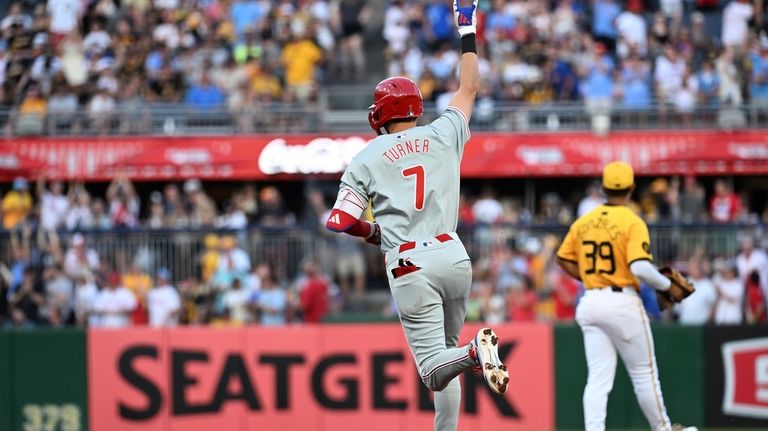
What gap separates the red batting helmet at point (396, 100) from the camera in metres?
7.52

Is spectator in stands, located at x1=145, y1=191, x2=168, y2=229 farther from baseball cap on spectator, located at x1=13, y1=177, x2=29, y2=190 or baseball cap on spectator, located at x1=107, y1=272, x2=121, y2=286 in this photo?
baseball cap on spectator, located at x1=13, y1=177, x2=29, y2=190

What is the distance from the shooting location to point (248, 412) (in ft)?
43.7

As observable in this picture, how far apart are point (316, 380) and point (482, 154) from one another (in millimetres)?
6111

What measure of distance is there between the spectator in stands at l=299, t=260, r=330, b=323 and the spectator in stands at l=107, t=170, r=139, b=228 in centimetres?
281

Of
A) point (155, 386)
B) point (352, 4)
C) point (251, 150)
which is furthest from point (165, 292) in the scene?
point (352, 4)

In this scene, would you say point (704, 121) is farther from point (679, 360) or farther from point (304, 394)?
point (304, 394)

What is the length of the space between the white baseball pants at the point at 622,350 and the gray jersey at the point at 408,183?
2.18 m

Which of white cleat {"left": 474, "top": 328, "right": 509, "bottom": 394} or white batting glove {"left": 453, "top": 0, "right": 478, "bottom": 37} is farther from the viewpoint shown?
white batting glove {"left": 453, "top": 0, "right": 478, "bottom": 37}

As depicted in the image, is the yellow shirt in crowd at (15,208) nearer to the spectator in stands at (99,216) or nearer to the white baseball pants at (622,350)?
the spectator in stands at (99,216)

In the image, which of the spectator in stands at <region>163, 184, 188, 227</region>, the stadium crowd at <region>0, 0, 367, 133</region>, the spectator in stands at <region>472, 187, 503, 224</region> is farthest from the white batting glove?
the stadium crowd at <region>0, 0, 367, 133</region>

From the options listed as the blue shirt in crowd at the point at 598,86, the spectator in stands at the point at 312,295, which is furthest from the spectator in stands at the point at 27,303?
Result: the blue shirt in crowd at the point at 598,86

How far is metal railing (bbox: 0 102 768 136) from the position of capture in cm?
1864

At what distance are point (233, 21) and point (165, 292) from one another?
21.6 ft

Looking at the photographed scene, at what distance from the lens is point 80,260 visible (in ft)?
52.4
